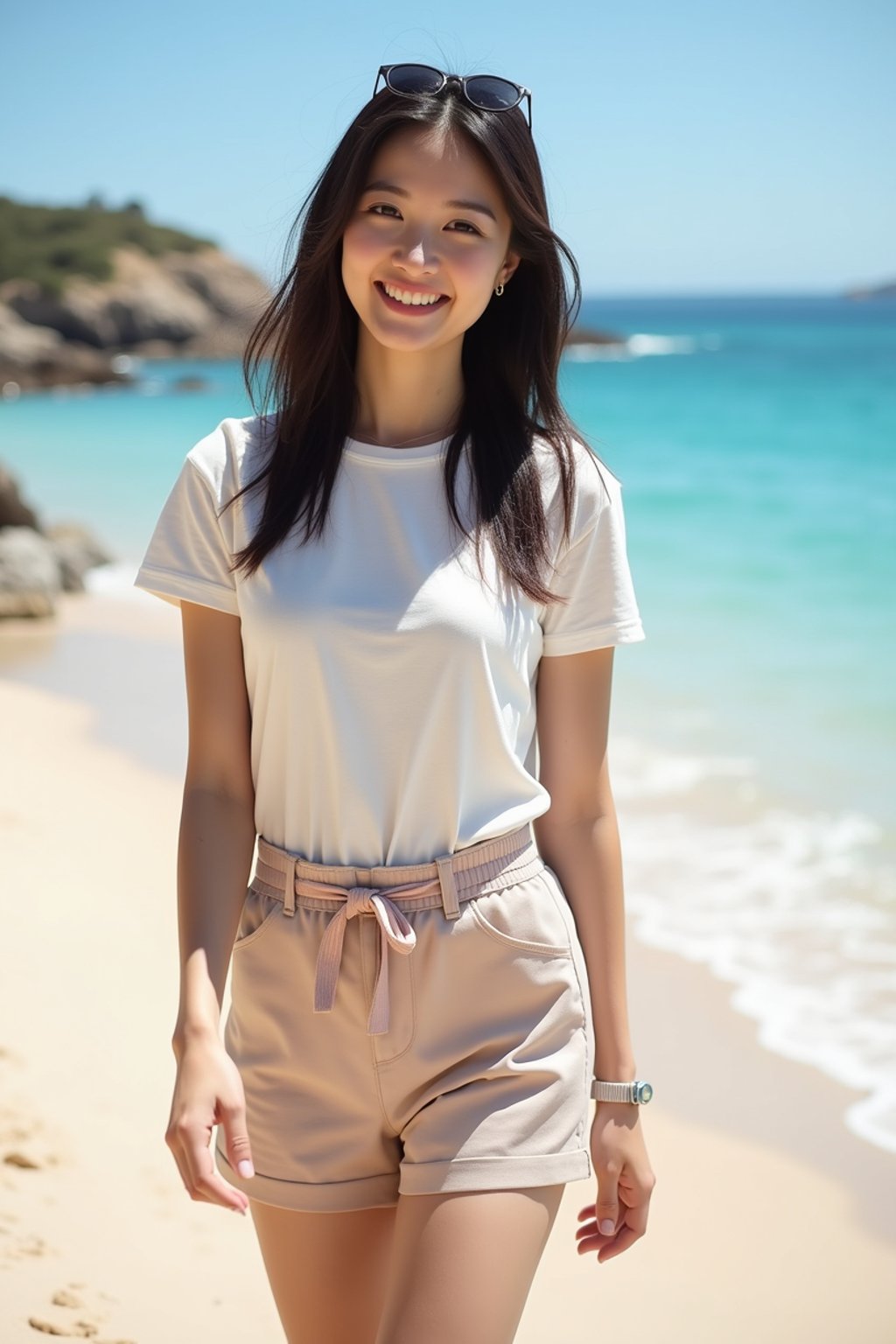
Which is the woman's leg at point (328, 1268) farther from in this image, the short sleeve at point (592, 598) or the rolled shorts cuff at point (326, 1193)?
the short sleeve at point (592, 598)

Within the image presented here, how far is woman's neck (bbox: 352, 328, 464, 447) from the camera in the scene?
2.08m

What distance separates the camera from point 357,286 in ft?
6.57

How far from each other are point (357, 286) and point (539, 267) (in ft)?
0.99

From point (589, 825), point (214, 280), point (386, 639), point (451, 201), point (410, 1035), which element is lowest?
point (410, 1035)

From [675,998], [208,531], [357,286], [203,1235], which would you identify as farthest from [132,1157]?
[357,286]

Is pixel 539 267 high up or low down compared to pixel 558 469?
up

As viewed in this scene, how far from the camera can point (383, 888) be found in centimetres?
186

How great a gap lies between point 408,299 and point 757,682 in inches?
264

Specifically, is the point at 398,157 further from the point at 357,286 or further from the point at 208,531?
the point at 208,531

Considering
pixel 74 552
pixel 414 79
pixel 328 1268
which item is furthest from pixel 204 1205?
pixel 74 552

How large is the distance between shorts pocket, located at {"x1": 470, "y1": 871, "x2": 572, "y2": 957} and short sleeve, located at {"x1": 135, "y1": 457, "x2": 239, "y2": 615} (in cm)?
49

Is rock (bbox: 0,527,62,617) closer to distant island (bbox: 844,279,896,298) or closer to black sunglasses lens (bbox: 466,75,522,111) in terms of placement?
black sunglasses lens (bbox: 466,75,522,111)

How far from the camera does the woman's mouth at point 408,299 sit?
6.48 ft

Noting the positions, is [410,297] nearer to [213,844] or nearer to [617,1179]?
[213,844]
